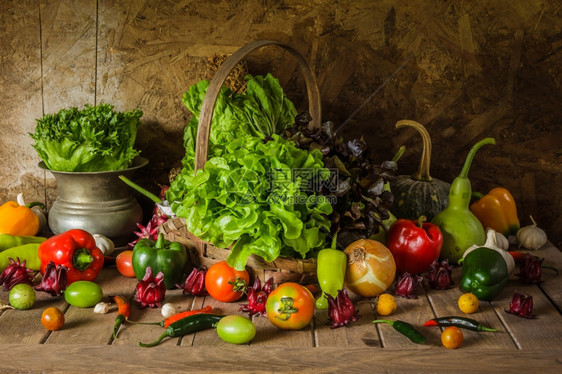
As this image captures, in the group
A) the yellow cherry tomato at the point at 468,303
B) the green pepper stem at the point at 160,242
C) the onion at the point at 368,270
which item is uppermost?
the green pepper stem at the point at 160,242

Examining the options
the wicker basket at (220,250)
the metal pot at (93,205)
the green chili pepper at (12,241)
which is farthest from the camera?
the metal pot at (93,205)

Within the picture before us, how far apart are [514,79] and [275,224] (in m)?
1.65

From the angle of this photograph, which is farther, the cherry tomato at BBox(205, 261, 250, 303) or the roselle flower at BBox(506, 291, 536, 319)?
the cherry tomato at BBox(205, 261, 250, 303)

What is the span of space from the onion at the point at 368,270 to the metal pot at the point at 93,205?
1.16 metres

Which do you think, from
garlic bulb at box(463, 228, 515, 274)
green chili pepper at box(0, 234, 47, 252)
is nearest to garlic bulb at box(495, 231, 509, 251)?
garlic bulb at box(463, 228, 515, 274)

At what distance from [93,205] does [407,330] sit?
157 cm

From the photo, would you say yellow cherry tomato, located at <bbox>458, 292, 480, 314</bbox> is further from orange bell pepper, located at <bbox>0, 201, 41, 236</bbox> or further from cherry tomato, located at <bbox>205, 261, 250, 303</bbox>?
orange bell pepper, located at <bbox>0, 201, 41, 236</bbox>

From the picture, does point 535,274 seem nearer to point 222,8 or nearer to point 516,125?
point 516,125

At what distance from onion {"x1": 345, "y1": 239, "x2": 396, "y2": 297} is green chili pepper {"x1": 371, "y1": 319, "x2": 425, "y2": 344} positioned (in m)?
0.21

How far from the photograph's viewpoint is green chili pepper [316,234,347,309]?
203cm

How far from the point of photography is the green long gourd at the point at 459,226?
245 centimetres

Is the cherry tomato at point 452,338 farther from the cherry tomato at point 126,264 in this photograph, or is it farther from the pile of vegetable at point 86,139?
the pile of vegetable at point 86,139

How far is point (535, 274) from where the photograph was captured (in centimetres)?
227

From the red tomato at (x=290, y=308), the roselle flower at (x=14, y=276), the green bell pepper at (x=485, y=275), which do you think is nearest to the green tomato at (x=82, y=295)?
the roselle flower at (x=14, y=276)
